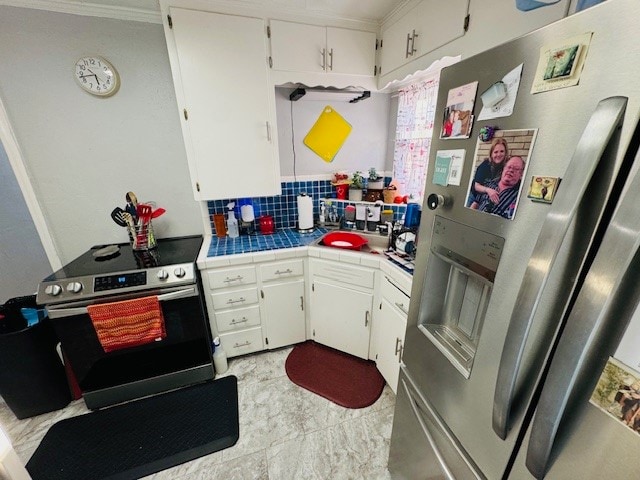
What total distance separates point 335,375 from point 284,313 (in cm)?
59

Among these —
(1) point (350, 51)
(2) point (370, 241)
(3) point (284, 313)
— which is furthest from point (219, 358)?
(1) point (350, 51)

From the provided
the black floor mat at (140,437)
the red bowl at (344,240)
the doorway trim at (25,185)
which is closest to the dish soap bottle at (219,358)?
the black floor mat at (140,437)

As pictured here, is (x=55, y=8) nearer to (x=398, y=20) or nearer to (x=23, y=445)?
(x=398, y=20)

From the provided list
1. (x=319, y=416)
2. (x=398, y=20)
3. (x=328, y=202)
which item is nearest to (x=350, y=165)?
(x=328, y=202)

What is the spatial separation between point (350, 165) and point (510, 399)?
2.13m

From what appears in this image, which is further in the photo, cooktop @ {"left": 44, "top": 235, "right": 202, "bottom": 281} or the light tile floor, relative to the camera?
cooktop @ {"left": 44, "top": 235, "right": 202, "bottom": 281}

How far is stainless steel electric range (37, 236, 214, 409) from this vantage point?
1522mm

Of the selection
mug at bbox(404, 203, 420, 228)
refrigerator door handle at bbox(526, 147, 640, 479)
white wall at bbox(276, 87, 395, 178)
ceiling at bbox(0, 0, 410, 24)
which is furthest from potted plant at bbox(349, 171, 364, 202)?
refrigerator door handle at bbox(526, 147, 640, 479)

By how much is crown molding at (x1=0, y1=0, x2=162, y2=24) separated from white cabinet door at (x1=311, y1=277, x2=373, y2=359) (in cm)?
208

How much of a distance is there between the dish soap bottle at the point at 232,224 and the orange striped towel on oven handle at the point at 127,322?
74 cm

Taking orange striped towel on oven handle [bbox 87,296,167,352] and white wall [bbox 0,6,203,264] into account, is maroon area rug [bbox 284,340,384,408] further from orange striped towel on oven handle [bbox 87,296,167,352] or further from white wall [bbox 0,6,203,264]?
white wall [bbox 0,6,203,264]

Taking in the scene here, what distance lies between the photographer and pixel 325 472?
1.40 meters

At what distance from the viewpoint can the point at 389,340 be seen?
1690 mm

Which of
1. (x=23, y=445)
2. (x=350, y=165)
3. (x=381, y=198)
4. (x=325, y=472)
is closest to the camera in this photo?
(x=325, y=472)
